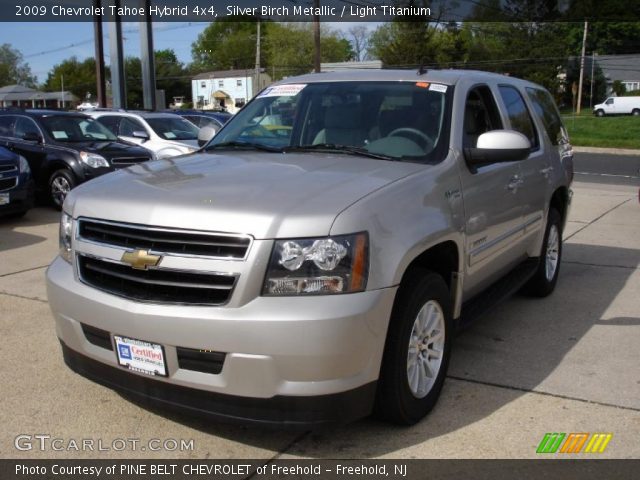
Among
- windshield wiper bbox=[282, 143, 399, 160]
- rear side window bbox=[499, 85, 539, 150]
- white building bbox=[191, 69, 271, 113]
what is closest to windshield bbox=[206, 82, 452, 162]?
windshield wiper bbox=[282, 143, 399, 160]

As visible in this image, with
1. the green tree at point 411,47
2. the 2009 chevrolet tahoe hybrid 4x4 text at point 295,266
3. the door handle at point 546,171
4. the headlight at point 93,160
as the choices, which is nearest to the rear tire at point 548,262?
Result: the door handle at point 546,171

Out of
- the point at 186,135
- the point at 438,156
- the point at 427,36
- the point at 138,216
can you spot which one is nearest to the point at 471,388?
the point at 438,156

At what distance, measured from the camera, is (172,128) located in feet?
50.0

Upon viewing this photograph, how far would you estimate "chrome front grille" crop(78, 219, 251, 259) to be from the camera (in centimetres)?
290

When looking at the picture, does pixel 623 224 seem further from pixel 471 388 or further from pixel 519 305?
pixel 471 388

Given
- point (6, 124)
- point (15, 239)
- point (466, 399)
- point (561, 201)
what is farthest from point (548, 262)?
point (6, 124)

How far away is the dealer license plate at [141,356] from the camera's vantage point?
9.95 ft

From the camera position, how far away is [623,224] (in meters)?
9.97

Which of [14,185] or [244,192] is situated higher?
[244,192]

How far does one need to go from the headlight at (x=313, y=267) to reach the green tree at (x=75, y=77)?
371 ft

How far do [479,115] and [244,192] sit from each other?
215 cm

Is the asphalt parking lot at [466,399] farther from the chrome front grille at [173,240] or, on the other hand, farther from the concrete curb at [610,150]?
the concrete curb at [610,150]

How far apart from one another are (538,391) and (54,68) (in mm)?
134894

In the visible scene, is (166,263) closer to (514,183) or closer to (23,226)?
(514,183)
